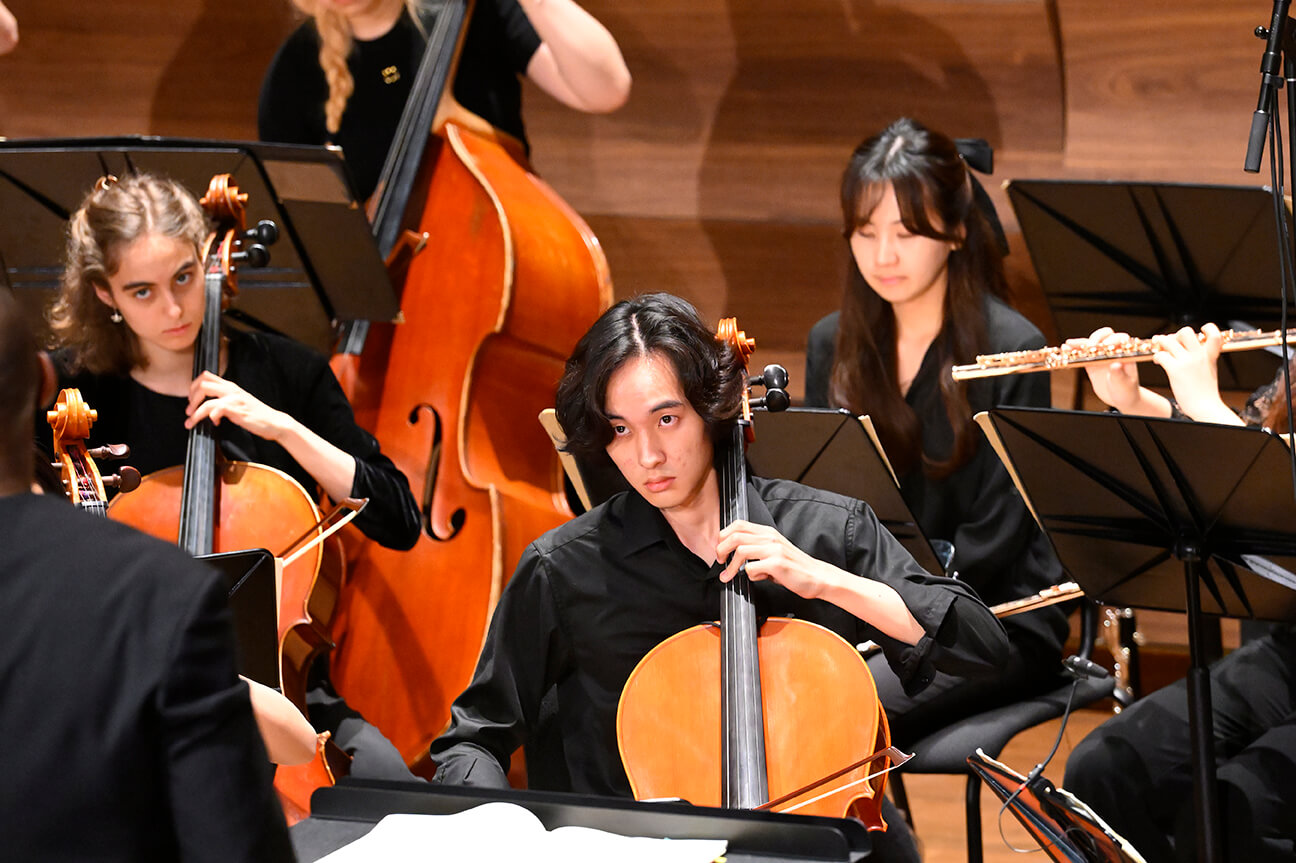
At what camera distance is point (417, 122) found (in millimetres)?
2582

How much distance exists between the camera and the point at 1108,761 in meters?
2.05

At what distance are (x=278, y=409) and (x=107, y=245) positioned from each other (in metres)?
0.37

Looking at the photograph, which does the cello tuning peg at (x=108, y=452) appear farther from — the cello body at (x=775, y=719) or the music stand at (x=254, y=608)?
the cello body at (x=775, y=719)

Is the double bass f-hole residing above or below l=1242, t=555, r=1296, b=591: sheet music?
above

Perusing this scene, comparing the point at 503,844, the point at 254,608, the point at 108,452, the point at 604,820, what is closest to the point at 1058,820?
the point at 604,820

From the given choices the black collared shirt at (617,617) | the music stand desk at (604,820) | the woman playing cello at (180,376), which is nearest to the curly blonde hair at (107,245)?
the woman playing cello at (180,376)

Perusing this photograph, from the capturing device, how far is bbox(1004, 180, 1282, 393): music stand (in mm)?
2391

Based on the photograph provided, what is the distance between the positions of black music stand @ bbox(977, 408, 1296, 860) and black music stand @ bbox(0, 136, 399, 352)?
1176mm

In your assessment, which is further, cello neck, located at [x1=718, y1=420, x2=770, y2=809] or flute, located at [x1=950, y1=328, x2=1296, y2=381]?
flute, located at [x1=950, y1=328, x2=1296, y2=381]

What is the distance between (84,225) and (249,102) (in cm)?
162

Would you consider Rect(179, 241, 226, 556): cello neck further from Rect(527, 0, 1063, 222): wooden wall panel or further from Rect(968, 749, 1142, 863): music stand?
Rect(527, 0, 1063, 222): wooden wall panel

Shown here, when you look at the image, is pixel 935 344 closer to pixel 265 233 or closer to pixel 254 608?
pixel 265 233

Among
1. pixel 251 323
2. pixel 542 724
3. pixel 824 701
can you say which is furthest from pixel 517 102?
pixel 824 701

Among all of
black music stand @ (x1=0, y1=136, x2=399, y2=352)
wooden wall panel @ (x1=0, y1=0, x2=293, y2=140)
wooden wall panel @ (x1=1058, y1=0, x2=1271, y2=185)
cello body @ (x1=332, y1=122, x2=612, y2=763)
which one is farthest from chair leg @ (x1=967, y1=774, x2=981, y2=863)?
wooden wall panel @ (x1=0, y1=0, x2=293, y2=140)
